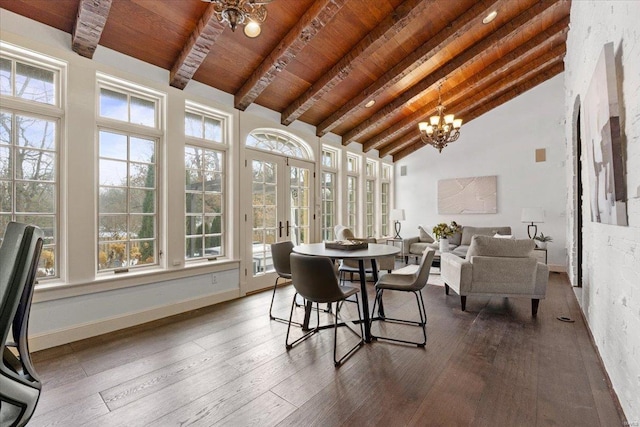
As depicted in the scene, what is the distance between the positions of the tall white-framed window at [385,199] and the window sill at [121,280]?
480 centimetres

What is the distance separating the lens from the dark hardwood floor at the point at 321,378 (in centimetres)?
184

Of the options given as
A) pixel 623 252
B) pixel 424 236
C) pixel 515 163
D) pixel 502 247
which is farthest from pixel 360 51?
pixel 515 163

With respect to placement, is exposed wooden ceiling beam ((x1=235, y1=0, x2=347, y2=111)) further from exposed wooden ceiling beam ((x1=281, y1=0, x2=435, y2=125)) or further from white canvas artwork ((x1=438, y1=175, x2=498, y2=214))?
white canvas artwork ((x1=438, y1=175, x2=498, y2=214))

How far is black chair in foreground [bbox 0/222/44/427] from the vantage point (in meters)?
0.72

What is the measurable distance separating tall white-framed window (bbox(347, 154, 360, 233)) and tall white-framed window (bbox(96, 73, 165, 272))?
4.12 m

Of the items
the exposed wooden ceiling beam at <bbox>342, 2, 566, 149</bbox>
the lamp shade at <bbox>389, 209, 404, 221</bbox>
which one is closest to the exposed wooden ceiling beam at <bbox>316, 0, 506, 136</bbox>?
the exposed wooden ceiling beam at <bbox>342, 2, 566, 149</bbox>

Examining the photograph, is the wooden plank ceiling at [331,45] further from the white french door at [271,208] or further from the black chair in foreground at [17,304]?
the black chair in foreground at [17,304]

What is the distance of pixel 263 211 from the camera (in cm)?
482

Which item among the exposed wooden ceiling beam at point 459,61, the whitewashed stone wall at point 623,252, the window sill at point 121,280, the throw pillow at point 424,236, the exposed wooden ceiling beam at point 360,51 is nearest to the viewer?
the whitewashed stone wall at point 623,252

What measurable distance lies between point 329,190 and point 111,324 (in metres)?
4.23

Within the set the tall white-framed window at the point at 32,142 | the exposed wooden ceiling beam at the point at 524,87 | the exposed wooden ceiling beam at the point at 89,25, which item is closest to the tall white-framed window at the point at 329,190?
the exposed wooden ceiling beam at the point at 524,87

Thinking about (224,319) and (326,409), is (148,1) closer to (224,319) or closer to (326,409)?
(224,319)

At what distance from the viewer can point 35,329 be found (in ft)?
8.73

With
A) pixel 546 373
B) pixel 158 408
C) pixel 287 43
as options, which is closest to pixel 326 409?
pixel 158 408
